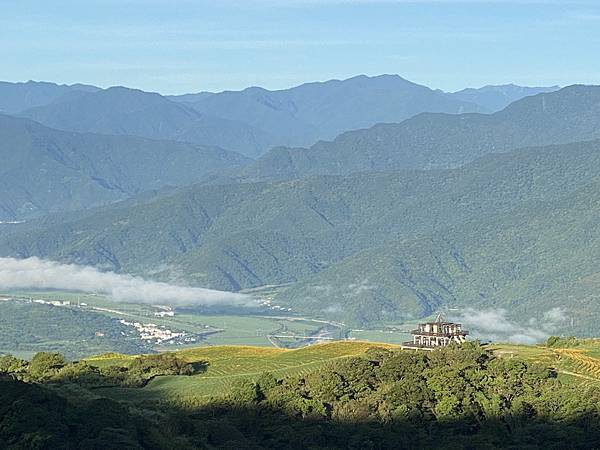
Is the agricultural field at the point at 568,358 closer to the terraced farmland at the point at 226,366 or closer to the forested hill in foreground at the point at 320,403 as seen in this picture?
the forested hill in foreground at the point at 320,403

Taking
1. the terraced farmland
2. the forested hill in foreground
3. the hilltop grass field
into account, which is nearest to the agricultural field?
the hilltop grass field

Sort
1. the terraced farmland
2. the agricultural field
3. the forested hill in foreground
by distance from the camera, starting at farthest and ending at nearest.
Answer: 1. the agricultural field
2. the terraced farmland
3. the forested hill in foreground

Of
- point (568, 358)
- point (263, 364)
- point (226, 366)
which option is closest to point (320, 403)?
point (263, 364)

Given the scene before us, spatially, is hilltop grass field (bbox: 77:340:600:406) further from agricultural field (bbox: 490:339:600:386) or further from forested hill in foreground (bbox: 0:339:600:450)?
forested hill in foreground (bbox: 0:339:600:450)

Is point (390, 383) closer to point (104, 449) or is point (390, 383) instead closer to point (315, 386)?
point (315, 386)

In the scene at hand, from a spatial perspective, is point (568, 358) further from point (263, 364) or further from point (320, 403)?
point (320, 403)

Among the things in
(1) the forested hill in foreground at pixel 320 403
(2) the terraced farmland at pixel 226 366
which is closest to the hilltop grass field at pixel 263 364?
(2) the terraced farmland at pixel 226 366

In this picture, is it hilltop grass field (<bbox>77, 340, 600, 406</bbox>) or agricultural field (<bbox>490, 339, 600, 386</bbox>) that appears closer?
hilltop grass field (<bbox>77, 340, 600, 406</bbox>)
